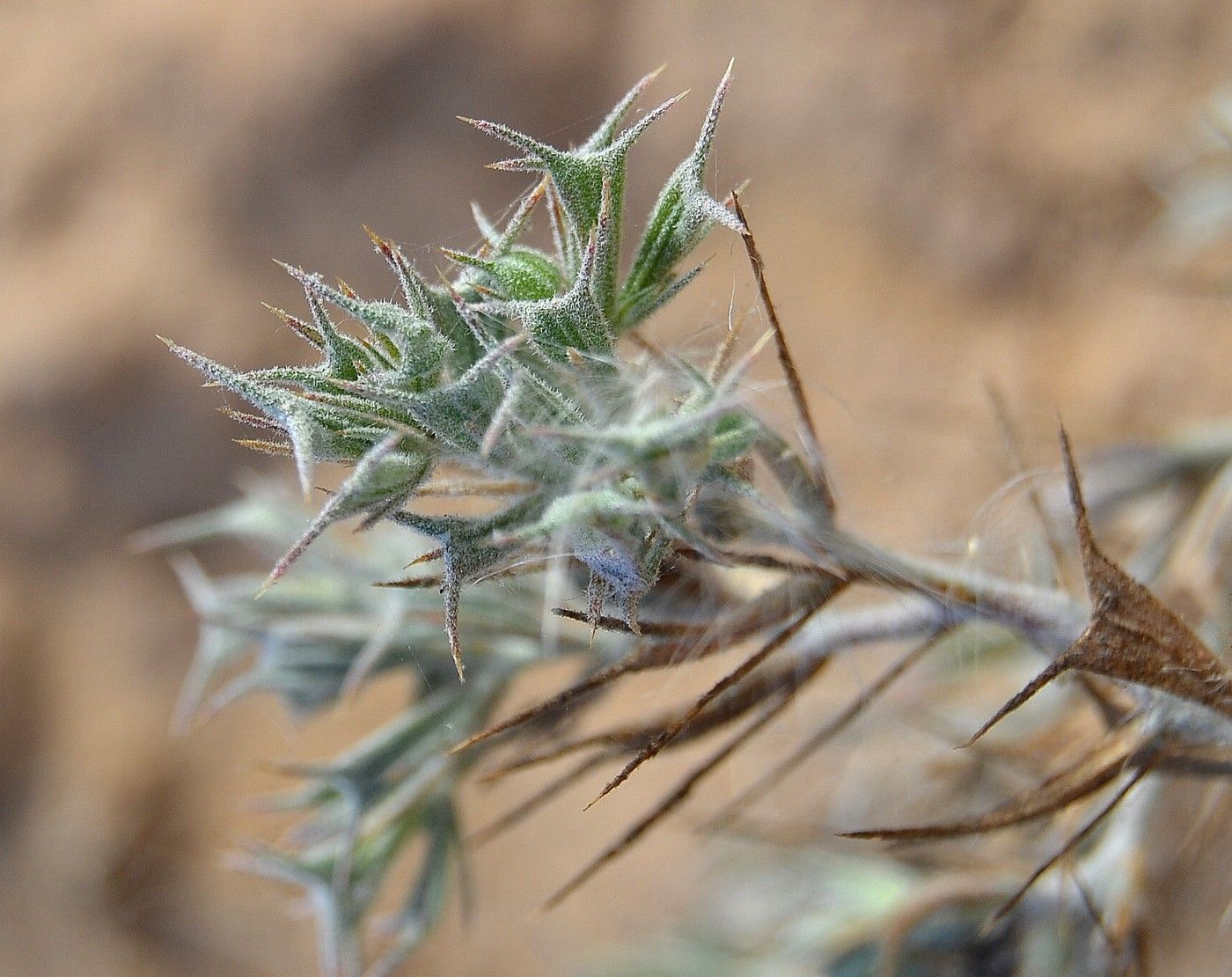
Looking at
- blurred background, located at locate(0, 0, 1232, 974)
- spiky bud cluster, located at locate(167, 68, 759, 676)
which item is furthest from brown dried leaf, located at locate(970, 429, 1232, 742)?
blurred background, located at locate(0, 0, 1232, 974)

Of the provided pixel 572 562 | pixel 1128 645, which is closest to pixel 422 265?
pixel 572 562

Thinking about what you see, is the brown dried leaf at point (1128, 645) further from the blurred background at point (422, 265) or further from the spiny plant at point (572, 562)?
the blurred background at point (422, 265)

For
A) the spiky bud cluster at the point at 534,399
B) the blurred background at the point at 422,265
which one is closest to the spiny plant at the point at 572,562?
the spiky bud cluster at the point at 534,399

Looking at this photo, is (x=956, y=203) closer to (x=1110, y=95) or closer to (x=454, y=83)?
(x=1110, y=95)

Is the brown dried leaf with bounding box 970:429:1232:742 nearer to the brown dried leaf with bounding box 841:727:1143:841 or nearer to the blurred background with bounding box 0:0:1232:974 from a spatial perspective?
the brown dried leaf with bounding box 841:727:1143:841

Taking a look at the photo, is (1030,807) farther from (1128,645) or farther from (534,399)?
(534,399)

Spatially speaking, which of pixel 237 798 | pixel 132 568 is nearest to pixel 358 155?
pixel 132 568
